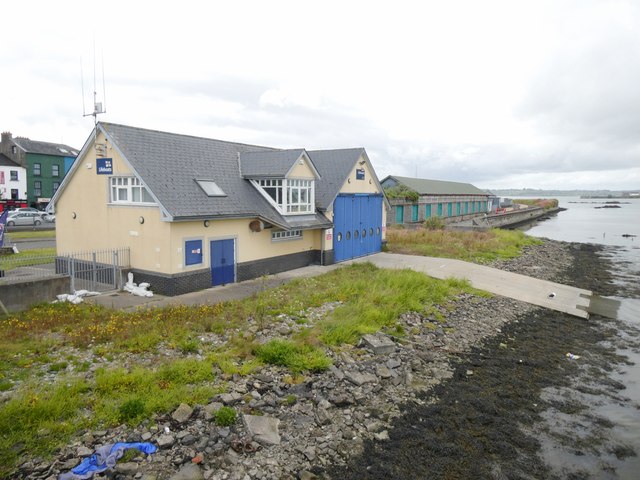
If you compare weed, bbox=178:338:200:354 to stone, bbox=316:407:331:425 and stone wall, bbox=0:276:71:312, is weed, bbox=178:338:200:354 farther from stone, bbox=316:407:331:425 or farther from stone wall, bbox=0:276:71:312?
stone wall, bbox=0:276:71:312

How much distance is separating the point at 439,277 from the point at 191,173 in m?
13.0

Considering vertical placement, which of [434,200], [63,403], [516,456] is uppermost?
[434,200]

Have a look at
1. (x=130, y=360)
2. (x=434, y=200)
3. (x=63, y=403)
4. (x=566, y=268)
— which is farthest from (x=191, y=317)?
(x=434, y=200)

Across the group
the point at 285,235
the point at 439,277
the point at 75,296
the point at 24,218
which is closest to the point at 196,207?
the point at 75,296

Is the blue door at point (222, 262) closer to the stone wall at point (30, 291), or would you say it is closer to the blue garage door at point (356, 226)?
the stone wall at point (30, 291)

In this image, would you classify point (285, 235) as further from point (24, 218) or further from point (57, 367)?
point (24, 218)

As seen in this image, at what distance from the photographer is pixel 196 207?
1770 cm

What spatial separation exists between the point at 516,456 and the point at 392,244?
2517 centimetres

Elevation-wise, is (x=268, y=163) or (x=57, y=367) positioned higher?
(x=268, y=163)

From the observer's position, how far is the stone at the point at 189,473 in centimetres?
720

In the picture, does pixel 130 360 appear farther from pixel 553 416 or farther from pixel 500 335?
pixel 500 335

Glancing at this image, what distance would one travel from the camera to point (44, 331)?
41.3ft

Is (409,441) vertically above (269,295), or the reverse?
(269,295)

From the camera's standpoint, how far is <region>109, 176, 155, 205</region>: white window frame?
57.8ft
